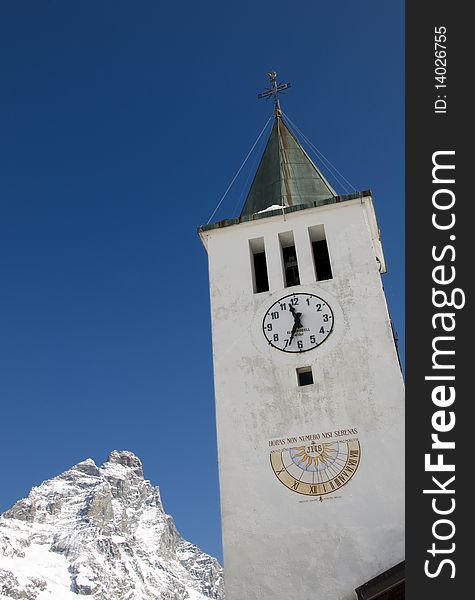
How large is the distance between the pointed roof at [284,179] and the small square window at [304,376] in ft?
17.7

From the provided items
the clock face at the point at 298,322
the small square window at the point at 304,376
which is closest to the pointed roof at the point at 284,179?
the clock face at the point at 298,322

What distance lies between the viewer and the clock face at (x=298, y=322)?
757 inches

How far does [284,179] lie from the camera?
2356 cm

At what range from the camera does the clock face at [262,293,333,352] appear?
757 inches

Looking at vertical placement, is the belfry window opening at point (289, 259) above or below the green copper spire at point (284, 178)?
below

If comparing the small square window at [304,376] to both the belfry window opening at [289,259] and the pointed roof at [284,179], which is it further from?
the pointed roof at [284,179]

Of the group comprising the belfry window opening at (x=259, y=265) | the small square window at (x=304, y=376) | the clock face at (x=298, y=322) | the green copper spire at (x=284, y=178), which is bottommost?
the small square window at (x=304, y=376)

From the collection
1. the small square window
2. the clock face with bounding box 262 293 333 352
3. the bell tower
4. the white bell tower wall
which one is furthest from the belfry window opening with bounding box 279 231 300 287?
the small square window

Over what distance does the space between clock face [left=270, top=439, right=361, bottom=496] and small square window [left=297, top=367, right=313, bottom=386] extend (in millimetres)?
1759

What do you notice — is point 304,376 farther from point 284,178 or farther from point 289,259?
point 284,178

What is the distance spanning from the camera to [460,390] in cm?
1112

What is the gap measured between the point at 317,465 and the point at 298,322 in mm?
3967

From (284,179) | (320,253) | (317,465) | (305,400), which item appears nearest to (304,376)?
(305,400)

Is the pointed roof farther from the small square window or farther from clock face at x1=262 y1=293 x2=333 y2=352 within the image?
the small square window
